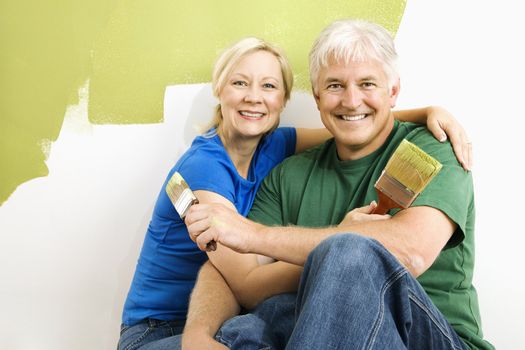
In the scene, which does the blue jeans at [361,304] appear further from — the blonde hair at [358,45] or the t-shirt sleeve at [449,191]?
the blonde hair at [358,45]

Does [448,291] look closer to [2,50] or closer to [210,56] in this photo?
[210,56]

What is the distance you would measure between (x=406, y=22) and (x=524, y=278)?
813 millimetres

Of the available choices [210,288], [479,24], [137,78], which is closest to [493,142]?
[479,24]

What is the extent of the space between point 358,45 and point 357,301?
77cm

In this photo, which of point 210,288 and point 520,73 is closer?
point 210,288

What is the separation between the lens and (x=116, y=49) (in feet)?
6.77

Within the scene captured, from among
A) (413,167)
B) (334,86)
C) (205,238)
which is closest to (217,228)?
(205,238)

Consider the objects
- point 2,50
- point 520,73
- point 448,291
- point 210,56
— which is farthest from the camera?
point 2,50

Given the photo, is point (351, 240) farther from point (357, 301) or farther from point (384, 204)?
point (384, 204)

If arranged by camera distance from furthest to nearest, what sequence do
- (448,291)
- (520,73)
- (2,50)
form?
(2,50) < (520,73) < (448,291)

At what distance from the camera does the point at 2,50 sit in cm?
218

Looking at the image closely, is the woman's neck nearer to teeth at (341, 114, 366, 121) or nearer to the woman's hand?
teeth at (341, 114, 366, 121)

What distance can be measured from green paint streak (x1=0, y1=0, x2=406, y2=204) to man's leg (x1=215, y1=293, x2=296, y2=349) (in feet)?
2.70

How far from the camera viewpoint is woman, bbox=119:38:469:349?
1.73 metres
